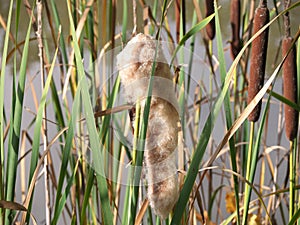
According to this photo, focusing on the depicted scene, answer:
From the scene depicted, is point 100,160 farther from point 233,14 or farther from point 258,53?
point 233,14

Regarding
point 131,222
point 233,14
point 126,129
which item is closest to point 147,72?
point 131,222

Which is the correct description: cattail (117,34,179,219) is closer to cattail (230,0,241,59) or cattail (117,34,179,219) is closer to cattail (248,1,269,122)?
cattail (248,1,269,122)

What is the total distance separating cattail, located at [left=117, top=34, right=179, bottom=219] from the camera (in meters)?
0.46

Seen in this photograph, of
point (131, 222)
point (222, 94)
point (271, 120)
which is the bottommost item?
point (131, 222)

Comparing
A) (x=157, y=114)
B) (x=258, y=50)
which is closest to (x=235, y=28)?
(x=258, y=50)

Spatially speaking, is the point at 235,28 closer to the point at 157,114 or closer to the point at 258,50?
the point at 258,50

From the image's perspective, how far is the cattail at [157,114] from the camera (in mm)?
458

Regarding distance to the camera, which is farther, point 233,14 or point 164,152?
point 233,14

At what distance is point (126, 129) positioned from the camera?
917 millimetres

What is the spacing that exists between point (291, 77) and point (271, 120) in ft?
6.03

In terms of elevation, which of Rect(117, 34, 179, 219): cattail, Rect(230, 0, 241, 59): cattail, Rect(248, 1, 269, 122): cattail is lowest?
Rect(117, 34, 179, 219): cattail

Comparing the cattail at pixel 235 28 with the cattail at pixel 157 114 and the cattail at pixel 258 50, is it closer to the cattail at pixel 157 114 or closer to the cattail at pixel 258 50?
the cattail at pixel 258 50

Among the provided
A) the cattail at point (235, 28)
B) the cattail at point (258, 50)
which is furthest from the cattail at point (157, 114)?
the cattail at point (235, 28)

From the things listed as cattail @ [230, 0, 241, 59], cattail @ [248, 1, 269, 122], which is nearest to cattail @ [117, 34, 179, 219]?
cattail @ [248, 1, 269, 122]
